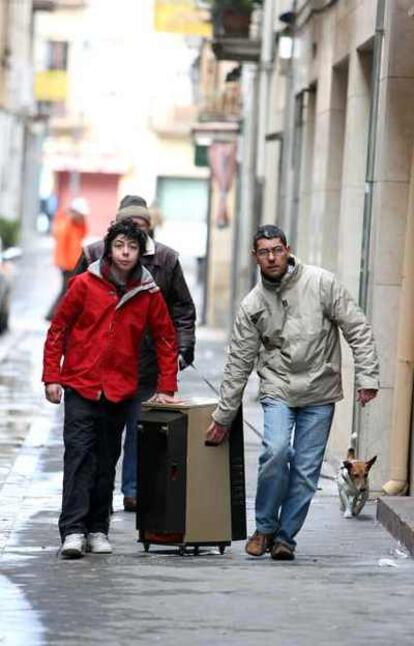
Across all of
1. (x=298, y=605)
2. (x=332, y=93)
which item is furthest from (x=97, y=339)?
(x=332, y=93)

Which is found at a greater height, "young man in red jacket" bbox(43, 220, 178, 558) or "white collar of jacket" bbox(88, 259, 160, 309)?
"white collar of jacket" bbox(88, 259, 160, 309)

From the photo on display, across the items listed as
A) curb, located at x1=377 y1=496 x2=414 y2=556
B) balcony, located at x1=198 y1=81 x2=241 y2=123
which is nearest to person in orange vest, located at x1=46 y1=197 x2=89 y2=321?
balcony, located at x1=198 y1=81 x2=241 y2=123

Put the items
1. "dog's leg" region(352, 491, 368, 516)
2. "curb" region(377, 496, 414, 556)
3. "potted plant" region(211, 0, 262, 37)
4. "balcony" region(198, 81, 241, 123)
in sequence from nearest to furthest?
"curb" region(377, 496, 414, 556) < "dog's leg" region(352, 491, 368, 516) < "potted plant" region(211, 0, 262, 37) < "balcony" region(198, 81, 241, 123)

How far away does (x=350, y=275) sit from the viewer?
54.1 feet

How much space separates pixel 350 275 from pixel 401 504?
4.04 meters

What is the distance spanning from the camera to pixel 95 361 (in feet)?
36.4

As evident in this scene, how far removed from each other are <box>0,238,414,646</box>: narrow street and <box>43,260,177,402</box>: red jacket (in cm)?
93

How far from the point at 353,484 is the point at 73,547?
2431 mm

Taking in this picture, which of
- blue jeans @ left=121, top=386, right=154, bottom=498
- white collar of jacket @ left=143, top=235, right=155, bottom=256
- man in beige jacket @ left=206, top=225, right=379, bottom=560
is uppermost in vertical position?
white collar of jacket @ left=143, top=235, right=155, bottom=256

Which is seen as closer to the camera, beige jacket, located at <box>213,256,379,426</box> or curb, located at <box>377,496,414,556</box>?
beige jacket, located at <box>213,256,379,426</box>

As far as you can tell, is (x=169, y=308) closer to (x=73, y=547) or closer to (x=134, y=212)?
(x=134, y=212)

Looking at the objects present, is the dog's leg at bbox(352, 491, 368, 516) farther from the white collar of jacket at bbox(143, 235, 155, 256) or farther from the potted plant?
the potted plant

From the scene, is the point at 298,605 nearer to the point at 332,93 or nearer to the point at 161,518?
the point at 161,518

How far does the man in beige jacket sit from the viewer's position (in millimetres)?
10984
